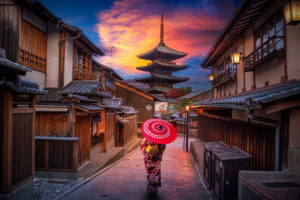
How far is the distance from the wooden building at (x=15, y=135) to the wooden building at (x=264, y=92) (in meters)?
5.53

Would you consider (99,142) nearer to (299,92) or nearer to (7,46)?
(7,46)

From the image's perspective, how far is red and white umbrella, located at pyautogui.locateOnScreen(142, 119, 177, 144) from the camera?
5.17m

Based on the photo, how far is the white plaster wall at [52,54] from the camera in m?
10.1

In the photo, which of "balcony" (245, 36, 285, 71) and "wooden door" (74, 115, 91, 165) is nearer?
"balcony" (245, 36, 285, 71)

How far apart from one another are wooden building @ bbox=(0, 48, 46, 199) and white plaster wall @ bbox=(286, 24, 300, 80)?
23.9ft

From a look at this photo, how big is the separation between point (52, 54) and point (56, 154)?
568 cm

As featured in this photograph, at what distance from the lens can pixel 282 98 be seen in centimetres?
357

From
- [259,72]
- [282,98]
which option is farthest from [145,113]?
[282,98]

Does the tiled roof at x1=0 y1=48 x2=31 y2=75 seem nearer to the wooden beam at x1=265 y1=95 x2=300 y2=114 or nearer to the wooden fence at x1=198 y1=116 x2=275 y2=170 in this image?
the wooden beam at x1=265 y1=95 x2=300 y2=114

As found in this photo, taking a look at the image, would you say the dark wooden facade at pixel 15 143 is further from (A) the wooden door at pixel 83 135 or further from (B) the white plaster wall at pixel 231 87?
(B) the white plaster wall at pixel 231 87

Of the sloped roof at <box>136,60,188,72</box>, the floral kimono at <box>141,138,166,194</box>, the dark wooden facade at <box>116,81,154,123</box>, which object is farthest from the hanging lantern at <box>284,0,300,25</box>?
the sloped roof at <box>136,60,188,72</box>

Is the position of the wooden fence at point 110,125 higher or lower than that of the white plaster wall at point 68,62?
lower

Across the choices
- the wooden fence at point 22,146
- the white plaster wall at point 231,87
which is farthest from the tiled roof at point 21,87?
the white plaster wall at point 231,87

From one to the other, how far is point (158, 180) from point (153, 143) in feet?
3.76
